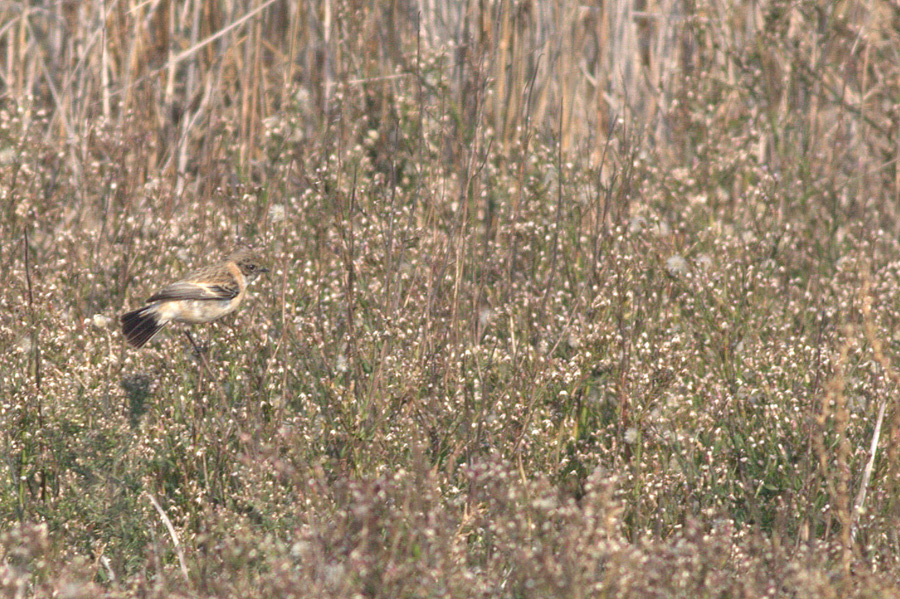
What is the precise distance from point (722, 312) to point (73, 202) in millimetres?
3653

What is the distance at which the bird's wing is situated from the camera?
4309 mm

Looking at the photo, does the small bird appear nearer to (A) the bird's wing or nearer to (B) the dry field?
(A) the bird's wing

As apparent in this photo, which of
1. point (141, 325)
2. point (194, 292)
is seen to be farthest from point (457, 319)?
point (141, 325)

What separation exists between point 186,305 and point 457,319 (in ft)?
3.36

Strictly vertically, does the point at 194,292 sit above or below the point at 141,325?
above

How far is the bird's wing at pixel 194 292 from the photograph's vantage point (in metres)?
4.31

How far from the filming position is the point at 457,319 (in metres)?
4.32

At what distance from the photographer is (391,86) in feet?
22.2

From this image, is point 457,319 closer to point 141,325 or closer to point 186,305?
point 186,305

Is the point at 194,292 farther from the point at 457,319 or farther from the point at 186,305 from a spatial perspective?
the point at 457,319

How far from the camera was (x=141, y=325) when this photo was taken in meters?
4.27

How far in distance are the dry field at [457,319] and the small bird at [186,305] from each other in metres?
0.11

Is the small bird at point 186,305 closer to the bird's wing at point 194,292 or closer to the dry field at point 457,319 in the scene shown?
the bird's wing at point 194,292

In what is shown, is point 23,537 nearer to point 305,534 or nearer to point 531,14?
point 305,534
